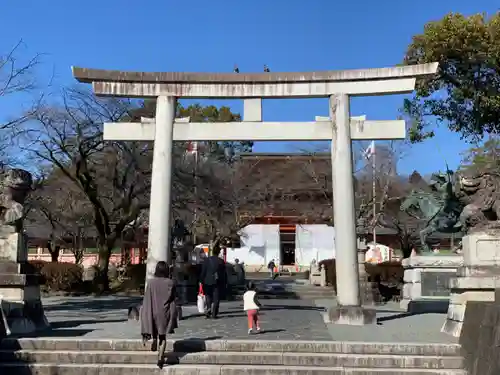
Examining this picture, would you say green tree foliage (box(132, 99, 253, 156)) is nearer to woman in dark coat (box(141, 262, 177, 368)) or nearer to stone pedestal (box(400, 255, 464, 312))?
stone pedestal (box(400, 255, 464, 312))

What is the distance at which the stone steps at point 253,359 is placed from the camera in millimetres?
7723

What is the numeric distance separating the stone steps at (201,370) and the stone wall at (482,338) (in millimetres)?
380

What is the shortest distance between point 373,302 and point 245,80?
1193 cm

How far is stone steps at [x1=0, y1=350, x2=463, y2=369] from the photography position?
7723 millimetres

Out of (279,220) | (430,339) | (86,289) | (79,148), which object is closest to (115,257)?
(279,220)

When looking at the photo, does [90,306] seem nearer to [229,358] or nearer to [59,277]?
[59,277]

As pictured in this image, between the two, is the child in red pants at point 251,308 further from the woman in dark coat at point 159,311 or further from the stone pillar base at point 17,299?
the stone pillar base at point 17,299

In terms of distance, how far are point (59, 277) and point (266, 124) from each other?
15.7m

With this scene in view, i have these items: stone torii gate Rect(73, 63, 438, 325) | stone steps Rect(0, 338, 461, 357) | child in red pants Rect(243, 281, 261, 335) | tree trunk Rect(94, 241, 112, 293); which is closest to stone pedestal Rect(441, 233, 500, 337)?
stone steps Rect(0, 338, 461, 357)

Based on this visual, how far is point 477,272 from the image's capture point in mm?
9195

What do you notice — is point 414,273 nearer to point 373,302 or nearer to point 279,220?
point 373,302

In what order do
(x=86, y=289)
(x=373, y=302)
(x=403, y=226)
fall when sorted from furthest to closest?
(x=403, y=226) < (x=86, y=289) < (x=373, y=302)

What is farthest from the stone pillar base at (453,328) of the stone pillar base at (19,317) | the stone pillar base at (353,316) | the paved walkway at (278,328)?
the stone pillar base at (19,317)

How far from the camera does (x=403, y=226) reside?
1401 inches
